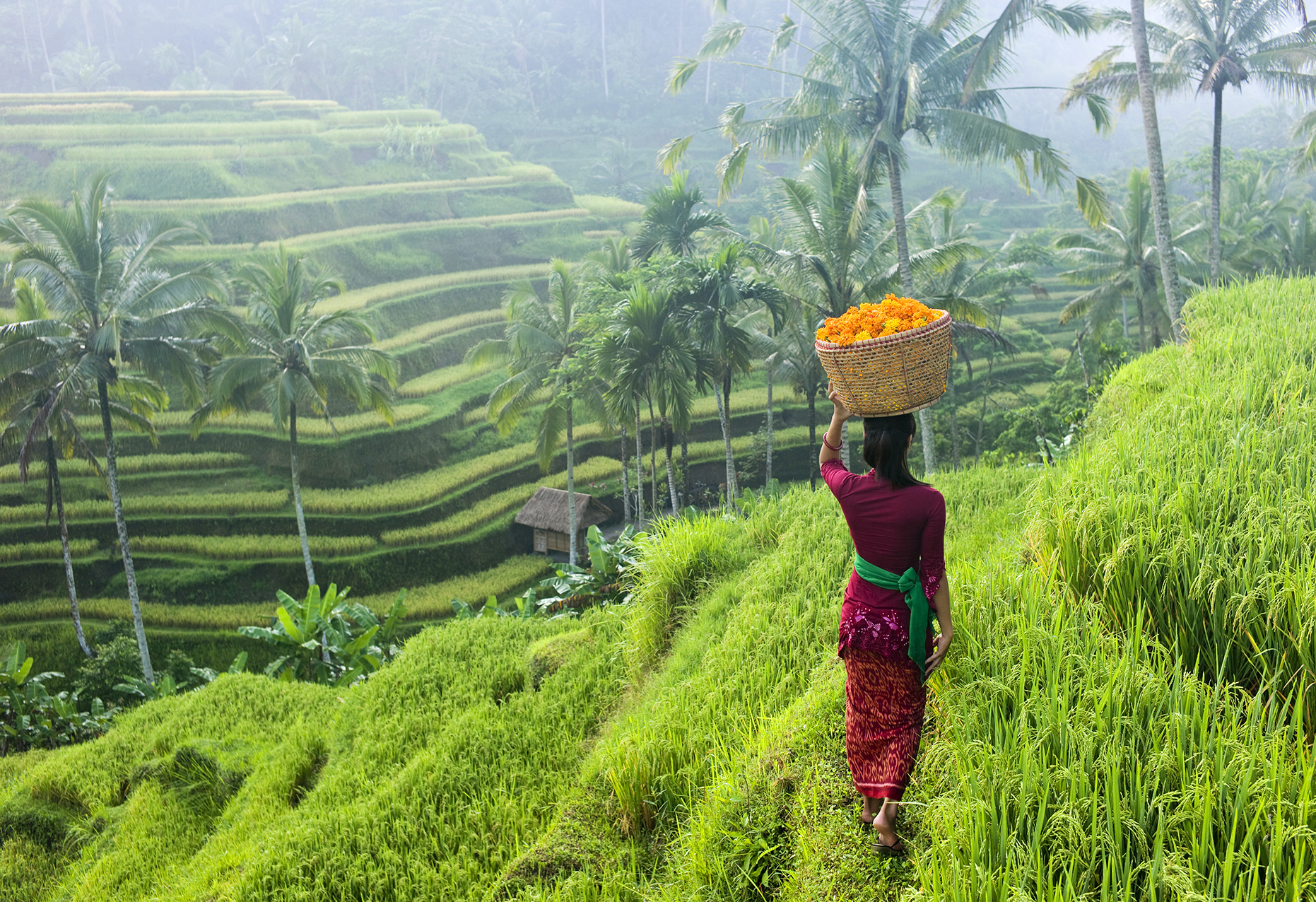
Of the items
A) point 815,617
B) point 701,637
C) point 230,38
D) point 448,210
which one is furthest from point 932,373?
point 230,38

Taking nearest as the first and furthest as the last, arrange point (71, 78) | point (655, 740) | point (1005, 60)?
point (655, 740)
point (1005, 60)
point (71, 78)

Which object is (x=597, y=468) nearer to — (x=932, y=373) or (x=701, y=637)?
(x=701, y=637)

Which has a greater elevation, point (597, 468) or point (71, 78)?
point (71, 78)

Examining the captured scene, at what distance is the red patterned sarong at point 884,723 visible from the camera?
228 cm

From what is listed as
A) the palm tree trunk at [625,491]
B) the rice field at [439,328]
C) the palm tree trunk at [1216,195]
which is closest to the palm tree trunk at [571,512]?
the palm tree trunk at [625,491]

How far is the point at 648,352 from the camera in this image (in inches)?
492

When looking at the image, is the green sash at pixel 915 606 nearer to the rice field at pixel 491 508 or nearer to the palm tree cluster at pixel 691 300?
the palm tree cluster at pixel 691 300

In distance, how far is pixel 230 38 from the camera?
60062 millimetres

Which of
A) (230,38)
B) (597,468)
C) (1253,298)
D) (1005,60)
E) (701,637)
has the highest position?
(230,38)

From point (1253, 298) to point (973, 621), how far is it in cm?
514

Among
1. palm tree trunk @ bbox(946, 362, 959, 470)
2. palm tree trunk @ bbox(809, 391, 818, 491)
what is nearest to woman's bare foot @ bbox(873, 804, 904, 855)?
palm tree trunk @ bbox(809, 391, 818, 491)

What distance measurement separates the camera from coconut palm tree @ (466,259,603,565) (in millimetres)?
15328

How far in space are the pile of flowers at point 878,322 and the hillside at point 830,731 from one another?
3.41 ft

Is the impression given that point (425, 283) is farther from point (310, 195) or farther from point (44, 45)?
point (44, 45)
